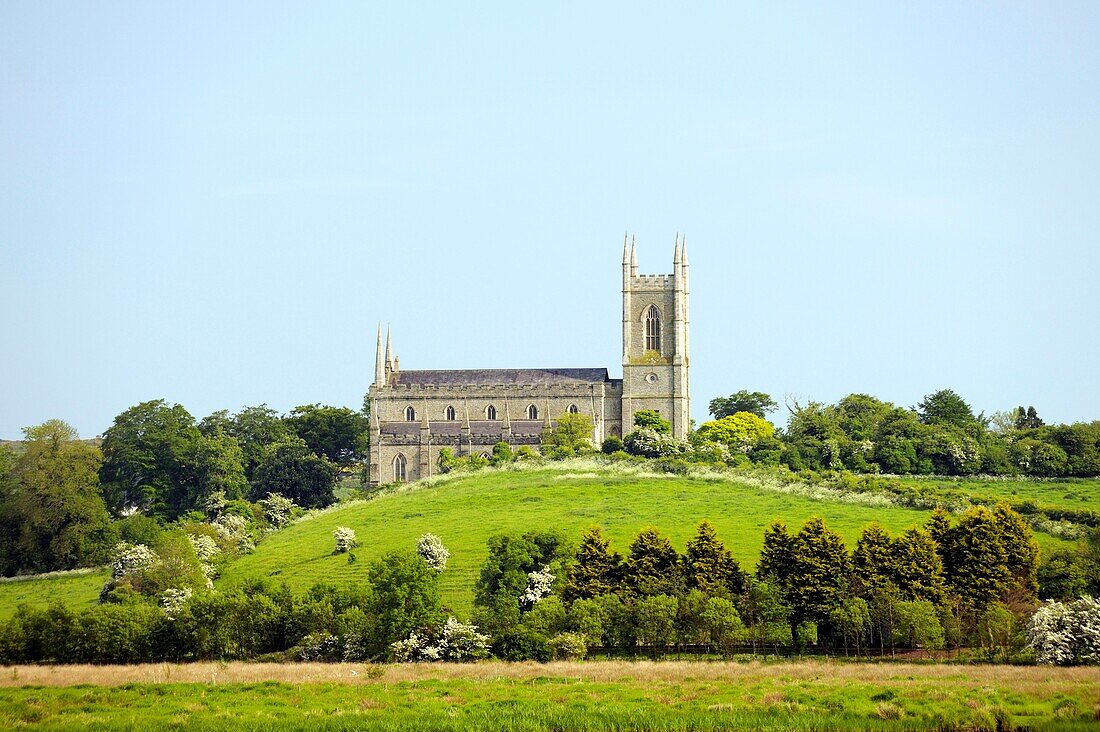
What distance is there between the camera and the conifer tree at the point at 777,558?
46.6m

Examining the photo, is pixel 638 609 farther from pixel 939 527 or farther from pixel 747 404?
pixel 747 404

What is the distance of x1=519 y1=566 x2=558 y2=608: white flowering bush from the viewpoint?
47.4m

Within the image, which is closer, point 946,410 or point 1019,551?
point 1019,551

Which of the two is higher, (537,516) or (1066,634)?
(537,516)

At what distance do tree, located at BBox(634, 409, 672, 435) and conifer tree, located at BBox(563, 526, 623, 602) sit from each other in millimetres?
40603

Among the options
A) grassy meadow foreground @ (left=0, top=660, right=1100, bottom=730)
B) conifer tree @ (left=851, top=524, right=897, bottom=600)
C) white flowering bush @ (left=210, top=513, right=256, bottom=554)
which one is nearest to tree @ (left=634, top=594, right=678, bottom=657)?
grassy meadow foreground @ (left=0, top=660, right=1100, bottom=730)

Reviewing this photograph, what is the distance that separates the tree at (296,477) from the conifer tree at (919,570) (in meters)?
49.1

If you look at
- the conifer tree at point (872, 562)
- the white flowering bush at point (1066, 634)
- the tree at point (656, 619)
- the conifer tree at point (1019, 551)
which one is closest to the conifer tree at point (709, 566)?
the tree at point (656, 619)

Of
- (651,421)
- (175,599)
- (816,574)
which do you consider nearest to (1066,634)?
(816,574)

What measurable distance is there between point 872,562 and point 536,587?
11065mm

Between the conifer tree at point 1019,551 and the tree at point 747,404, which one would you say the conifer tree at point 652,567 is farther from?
the tree at point 747,404

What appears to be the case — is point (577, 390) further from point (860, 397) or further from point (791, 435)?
point (860, 397)

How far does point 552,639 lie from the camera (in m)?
42.9

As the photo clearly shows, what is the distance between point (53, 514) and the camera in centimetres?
7531
